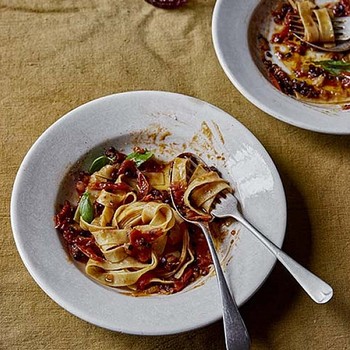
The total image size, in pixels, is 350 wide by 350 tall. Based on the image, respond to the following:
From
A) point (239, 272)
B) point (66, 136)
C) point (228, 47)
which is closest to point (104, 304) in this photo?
point (239, 272)

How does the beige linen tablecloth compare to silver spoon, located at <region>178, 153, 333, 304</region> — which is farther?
the beige linen tablecloth

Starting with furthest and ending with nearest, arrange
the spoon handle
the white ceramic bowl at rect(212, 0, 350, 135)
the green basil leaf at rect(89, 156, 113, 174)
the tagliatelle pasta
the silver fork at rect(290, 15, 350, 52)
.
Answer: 1. the silver fork at rect(290, 15, 350, 52)
2. the white ceramic bowl at rect(212, 0, 350, 135)
3. the green basil leaf at rect(89, 156, 113, 174)
4. the tagliatelle pasta
5. the spoon handle

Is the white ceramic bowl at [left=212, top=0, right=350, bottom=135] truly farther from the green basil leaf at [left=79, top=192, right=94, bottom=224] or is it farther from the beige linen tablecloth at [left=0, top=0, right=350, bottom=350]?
the green basil leaf at [left=79, top=192, right=94, bottom=224]

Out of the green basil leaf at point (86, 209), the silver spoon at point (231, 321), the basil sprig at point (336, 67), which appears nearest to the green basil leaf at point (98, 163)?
the green basil leaf at point (86, 209)

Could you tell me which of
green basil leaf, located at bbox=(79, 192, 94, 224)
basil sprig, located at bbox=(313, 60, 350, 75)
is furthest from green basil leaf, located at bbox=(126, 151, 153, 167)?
basil sprig, located at bbox=(313, 60, 350, 75)

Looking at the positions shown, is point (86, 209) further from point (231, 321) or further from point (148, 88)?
point (148, 88)

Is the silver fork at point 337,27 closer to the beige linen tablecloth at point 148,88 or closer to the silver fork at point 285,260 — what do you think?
the beige linen tablecloth at point 148,88

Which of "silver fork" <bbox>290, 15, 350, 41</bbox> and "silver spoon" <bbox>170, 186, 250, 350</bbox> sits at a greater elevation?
"silver fork" <bbox>290, 15, 350, 41</bbox>

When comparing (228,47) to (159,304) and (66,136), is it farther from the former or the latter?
(159,304)
